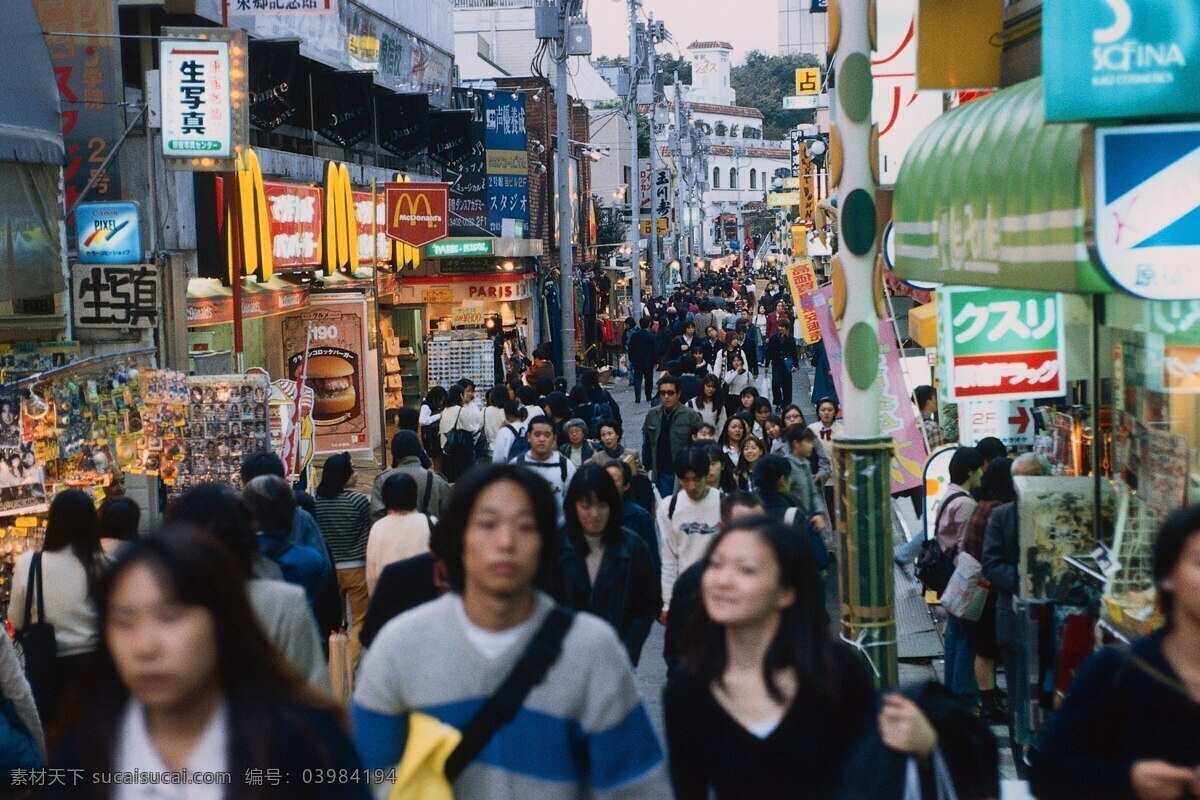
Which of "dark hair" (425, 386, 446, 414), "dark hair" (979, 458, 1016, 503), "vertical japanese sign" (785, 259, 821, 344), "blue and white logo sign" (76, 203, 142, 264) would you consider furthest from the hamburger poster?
"dark hair" (979, 458, 1016, 503)

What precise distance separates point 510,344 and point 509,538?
2879 centimetres

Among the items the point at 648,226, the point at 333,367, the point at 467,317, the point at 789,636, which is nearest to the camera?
the point at 789,636

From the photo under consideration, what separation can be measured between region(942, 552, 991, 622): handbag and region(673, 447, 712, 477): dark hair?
1547 millimetres

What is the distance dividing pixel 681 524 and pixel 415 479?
1.61 meters

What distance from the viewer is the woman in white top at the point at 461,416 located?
16.7 m

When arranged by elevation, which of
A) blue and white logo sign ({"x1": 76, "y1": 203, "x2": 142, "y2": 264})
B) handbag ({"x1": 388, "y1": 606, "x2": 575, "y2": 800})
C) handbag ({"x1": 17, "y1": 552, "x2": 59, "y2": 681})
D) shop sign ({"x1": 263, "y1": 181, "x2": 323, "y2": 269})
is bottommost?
handbag ({"x1": 17, "y1": 552, "x2": 59, "y2": 681})

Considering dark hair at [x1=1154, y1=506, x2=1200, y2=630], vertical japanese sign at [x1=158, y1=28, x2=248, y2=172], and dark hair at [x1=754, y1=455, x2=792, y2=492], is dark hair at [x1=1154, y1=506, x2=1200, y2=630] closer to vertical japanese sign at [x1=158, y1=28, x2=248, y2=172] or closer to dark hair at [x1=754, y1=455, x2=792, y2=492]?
dark hair at [x1=754, y1=455, x2=792, y2=492]

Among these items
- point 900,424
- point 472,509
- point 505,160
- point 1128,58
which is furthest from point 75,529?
point 505,160

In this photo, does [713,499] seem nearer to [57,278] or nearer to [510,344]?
[57,278]

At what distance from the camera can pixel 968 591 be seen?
8664 millimetres

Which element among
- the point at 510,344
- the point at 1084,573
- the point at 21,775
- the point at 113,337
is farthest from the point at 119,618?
the point at 510,344

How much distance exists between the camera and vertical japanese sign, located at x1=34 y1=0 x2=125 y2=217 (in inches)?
583

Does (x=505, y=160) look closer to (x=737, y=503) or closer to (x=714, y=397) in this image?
(x=714, y=397)

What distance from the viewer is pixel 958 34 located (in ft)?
36.2
